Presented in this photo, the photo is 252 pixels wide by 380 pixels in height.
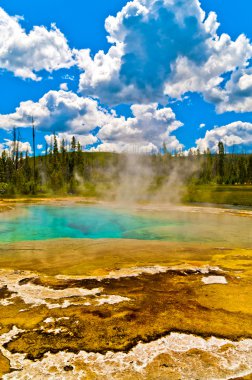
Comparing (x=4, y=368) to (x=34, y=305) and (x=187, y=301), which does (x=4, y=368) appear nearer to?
(x=34, y=305)

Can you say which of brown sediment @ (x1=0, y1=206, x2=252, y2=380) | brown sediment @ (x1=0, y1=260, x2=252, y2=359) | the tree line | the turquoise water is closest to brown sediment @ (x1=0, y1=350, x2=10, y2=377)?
brown sediment @ (x1=0, y1=206, x2=252, y2=380)

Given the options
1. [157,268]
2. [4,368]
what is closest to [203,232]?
[157,268]

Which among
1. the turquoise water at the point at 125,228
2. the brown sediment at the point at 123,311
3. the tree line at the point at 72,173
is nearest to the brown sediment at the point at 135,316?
the brown sediment at the point at 123,311

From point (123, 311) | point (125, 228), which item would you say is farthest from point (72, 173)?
point (123, 311)

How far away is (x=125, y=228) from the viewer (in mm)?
23406

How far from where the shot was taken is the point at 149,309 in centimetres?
736

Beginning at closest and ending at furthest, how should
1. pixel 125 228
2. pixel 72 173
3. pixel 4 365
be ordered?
pixel 4 365 < pixel 125 228 < pixel 72 173

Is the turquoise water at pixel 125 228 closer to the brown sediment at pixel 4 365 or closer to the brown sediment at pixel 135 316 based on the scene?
the brown sediment at pixel 135 316

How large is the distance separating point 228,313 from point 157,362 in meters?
2.69

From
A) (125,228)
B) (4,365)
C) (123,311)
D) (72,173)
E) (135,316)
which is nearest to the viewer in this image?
(4,365)

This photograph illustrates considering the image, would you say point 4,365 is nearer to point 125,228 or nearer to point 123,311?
point 123,311

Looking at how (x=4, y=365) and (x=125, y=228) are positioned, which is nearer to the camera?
(x=4, y=365)

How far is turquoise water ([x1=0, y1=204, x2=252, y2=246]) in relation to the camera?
19.3 meters

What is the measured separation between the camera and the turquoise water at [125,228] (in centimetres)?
1929
